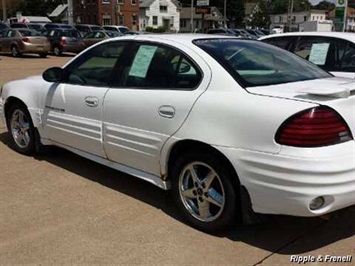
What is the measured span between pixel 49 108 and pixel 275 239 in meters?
2.97

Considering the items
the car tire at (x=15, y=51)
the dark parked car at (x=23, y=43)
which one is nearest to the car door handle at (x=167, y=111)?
the dark parked car at (x=23, y=43)

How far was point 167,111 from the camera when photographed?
4297 millimetres

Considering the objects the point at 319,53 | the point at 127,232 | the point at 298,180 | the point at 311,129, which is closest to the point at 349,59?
the point at 319,53

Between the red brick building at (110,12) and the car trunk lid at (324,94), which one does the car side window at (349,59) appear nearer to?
the car trunk lid at (324,94)

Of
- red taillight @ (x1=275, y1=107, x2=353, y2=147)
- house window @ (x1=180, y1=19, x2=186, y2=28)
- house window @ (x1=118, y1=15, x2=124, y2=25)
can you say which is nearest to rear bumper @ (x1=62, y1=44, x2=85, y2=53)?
red taillight @ (x1=275, y1=107, x2=353, y2=147)

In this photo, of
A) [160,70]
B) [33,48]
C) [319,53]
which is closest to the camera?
[160,70]

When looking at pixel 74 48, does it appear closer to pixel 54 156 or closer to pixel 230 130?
pixel 54 156

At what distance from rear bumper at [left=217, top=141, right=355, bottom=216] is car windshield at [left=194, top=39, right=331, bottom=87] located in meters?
0.70

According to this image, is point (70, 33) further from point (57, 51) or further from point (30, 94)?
point (30, 94)

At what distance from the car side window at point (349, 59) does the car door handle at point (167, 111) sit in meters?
3.66

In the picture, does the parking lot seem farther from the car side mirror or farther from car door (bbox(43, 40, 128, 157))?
the car side mirror

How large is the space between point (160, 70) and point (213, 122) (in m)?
0.91

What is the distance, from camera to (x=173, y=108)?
4.25m

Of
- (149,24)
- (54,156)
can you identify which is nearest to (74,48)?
(54,156)
